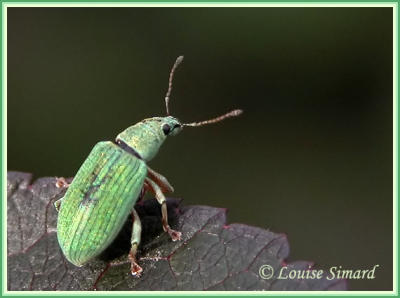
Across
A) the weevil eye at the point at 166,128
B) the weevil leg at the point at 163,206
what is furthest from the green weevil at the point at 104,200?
the weevil eye at the point at 166,128

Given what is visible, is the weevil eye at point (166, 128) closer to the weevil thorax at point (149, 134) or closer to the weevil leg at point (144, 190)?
the weevil thorax at point (149, 134)

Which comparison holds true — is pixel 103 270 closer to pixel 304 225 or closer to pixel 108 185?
pixel 108 185

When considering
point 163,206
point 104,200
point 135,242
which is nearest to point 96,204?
point 104,200

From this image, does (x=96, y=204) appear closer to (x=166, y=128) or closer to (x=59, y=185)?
(x=59, y=185)

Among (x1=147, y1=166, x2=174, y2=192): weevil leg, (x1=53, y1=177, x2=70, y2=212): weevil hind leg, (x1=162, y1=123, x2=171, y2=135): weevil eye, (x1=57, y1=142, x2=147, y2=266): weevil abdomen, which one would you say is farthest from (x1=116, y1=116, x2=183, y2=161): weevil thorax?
(x1=53, y1=177, x2=70, y2=212): weevil hind leg

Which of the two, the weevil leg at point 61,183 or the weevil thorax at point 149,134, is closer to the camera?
the weevil leg at point 61,183

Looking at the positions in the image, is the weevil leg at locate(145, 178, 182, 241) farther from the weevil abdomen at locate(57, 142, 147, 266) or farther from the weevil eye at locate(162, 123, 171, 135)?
the weevil eye at locate(162, 123, 171, 135)

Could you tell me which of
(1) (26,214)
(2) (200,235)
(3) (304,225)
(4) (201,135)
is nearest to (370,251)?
(3) (304,225)
